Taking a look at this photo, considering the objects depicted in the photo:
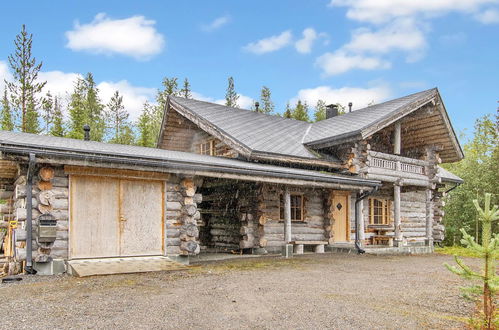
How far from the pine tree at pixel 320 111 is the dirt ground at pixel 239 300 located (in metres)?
43.2

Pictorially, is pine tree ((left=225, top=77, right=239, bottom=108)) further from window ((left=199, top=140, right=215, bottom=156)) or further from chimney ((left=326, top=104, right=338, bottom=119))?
window ((left=199, top=140, right=215, bottom=156))

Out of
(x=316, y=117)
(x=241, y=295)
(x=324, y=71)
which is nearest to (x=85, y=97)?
(x=316, y=117)

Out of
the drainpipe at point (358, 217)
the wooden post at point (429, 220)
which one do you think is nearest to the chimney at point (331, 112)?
the wooden post at point (429, 220)

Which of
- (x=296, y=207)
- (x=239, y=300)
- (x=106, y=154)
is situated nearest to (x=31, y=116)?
(x=296, y=207)

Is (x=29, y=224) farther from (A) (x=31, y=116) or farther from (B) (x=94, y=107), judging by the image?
(B) (x=94, y=107)

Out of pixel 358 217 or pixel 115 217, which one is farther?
pixel 358 217

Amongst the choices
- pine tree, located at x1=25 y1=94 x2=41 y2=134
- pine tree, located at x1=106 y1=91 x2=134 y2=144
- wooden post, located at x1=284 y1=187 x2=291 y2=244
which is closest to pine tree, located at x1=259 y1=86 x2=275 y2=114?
pine tree, located at x1=106 y1=91 x2=134 y2=144

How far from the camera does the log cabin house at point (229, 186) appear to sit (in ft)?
31.9

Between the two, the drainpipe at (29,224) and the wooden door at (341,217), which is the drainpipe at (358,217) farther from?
the drainpipe at (29,224)

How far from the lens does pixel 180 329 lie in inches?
211

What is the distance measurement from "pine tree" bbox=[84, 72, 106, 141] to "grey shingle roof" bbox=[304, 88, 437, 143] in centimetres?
2804

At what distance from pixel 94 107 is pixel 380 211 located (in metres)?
33.5

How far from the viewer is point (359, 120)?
17750mm

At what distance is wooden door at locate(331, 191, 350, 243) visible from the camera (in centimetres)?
1678
